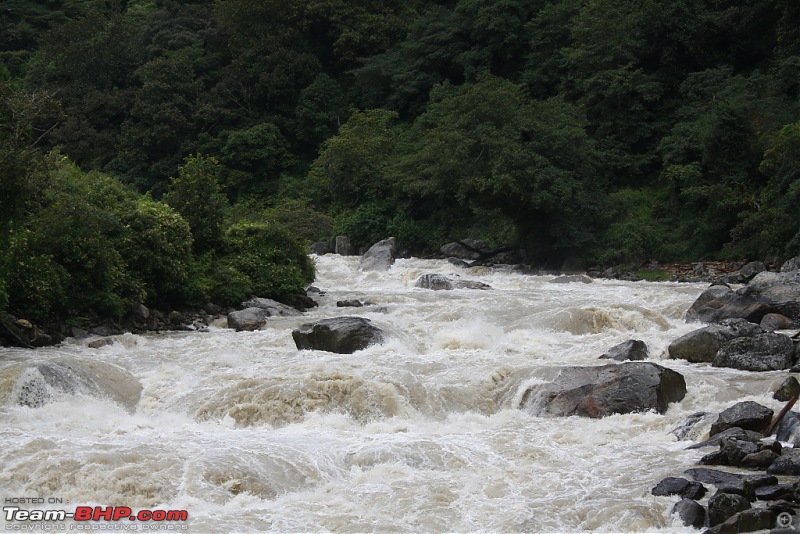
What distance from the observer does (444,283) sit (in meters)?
28.0

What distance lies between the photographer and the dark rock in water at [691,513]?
1083 cm

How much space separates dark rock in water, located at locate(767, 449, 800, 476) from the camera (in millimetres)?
11789

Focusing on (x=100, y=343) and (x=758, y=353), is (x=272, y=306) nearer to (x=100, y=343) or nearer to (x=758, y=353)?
(x=100, y=343)

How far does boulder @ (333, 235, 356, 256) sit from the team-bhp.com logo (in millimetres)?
27186

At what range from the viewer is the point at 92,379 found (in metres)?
16.8

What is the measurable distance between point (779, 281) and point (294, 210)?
69.3ft

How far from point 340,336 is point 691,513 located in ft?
30.8

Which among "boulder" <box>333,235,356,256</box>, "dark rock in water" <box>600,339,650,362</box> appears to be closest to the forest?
"boulder" <box>333,235,356,256</box>

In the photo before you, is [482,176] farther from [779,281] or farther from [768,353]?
[768,353]

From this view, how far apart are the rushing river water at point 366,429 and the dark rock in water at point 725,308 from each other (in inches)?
20.7

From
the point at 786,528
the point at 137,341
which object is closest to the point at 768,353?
the point at 786,528

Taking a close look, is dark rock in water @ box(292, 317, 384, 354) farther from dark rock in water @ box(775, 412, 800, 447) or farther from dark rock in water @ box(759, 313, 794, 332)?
dark rock in water @ box(775, 412, 800, 447)

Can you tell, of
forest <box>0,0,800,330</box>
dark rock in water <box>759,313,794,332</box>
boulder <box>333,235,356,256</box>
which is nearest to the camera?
dark rock in water <box>759,313,794,332</box>

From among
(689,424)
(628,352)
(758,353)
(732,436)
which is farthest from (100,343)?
(758,353)
